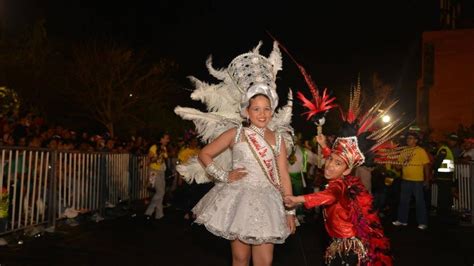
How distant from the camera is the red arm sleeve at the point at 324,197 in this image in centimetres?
400

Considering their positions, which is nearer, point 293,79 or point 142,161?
point 293,79

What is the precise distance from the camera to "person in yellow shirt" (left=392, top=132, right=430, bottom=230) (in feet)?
33.6

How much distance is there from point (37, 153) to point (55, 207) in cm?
105

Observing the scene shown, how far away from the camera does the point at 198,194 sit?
1020 cm

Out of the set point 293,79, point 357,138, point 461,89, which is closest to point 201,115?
point 293,79

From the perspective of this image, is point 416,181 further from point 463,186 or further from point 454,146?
point 454,146

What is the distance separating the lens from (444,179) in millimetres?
11148

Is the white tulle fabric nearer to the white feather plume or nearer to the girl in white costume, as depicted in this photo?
the girl in white costume

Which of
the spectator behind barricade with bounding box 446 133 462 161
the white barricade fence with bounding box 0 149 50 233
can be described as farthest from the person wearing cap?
the white barricade fence with bounding box 0 149 50 233

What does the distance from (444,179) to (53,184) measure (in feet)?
25.3

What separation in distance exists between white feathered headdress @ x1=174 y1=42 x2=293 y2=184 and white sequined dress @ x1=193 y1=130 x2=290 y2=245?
1043 mm

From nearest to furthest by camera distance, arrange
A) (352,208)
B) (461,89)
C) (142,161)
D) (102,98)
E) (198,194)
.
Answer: (352,208), (198,194), (142,161), (461,89), (102,98)

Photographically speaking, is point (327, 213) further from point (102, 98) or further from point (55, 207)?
point (102, 98)

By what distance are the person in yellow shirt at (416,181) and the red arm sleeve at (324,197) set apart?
255 inches
